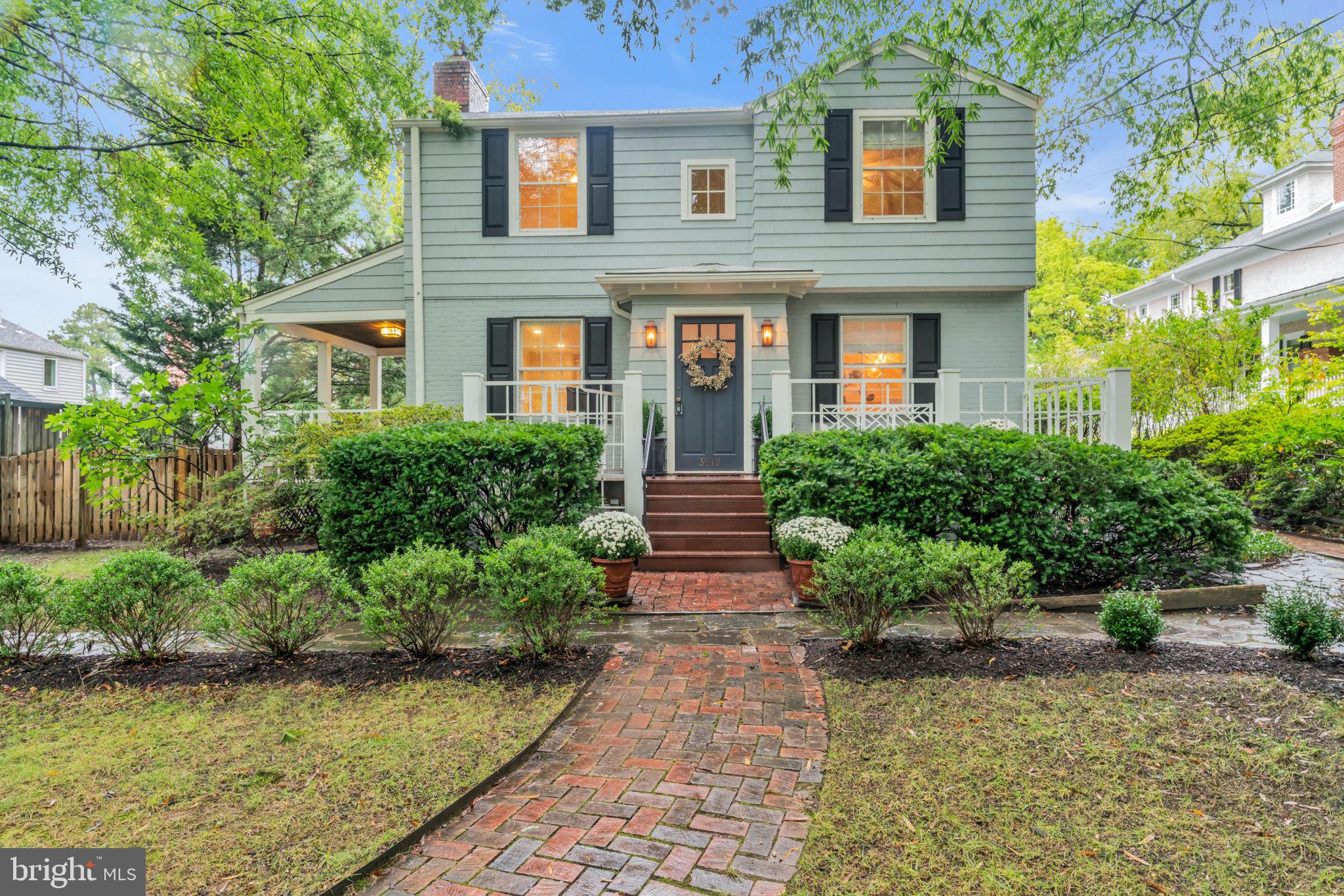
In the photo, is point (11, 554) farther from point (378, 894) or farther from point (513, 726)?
point (378, 894)

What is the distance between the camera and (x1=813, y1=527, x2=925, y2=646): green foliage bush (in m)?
3.83

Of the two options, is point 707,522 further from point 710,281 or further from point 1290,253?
point 1290,253

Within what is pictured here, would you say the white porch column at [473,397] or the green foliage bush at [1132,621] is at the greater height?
the white porch column at [473,397]

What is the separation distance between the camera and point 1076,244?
2312 cm

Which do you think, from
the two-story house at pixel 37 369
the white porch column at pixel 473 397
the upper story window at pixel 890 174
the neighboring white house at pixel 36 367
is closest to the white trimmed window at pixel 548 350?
the white porch column at pixel 473 397

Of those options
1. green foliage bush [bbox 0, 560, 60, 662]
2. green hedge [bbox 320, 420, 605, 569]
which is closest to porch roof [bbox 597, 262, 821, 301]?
green hedge [bbox 320, 420, 605, 569]

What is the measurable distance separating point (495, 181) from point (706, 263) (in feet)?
11.3

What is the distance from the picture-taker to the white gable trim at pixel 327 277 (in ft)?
32.7

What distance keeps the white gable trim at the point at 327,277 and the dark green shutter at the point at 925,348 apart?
7.87 meters

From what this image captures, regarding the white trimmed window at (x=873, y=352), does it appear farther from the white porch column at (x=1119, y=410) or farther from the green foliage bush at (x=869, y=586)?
the green foliage bush at (x=869, y=586)

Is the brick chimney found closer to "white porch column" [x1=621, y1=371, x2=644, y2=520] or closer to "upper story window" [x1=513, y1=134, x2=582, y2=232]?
"upper story window" [x1=513, y1=134, x2=582, y2=232]

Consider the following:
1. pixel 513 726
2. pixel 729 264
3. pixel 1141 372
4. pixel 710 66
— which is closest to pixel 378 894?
pixel 513 726

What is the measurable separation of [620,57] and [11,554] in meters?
8.98

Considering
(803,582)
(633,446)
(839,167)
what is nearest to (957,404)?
(803,582)
